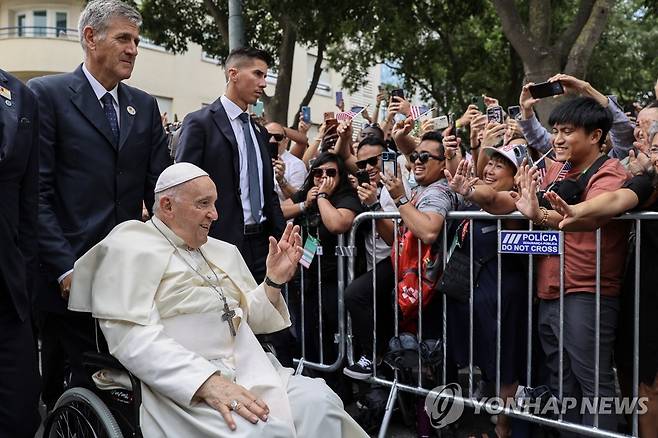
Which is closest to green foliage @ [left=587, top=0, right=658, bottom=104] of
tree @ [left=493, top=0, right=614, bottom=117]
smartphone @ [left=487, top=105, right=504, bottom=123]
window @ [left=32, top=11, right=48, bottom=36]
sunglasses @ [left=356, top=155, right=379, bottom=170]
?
tree @ [left=493, top=0, right=614, bottom=117]

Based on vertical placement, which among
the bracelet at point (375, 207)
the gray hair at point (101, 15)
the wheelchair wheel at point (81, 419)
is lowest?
the wheelchair wheel at point (81, 419)

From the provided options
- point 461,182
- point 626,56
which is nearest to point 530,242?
point 461,182

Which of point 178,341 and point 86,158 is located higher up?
point 86,158

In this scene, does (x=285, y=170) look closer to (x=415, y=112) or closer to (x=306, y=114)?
(x=306, y=114)

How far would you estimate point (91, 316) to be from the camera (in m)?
3.30

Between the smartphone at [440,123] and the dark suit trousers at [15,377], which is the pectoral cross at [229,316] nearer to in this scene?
the dark suit trousers at [15,377]

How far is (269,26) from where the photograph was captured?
1412 centimetres

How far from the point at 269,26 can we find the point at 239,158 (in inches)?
408

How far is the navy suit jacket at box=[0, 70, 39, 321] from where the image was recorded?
2.70m

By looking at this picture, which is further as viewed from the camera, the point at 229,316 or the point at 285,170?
the point at 285,170

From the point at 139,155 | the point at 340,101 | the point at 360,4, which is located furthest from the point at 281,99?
the point at 139,155

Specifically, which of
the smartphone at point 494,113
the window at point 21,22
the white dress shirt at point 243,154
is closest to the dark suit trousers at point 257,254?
the white dress shirt at point 243,154

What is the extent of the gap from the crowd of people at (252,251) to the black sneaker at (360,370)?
0.02m

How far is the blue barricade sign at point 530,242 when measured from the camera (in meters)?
3.72
